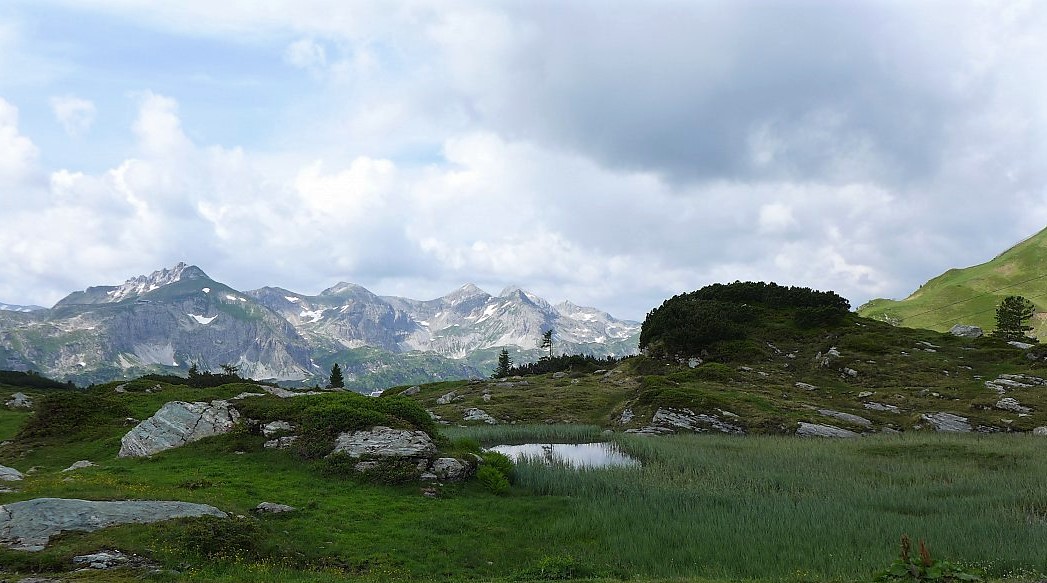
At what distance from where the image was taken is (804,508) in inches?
811

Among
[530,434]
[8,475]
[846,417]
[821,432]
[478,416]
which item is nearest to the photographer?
[8,475]

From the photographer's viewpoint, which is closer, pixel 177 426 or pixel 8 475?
pixel 8 475

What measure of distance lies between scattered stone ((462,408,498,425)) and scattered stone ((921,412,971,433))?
129ft

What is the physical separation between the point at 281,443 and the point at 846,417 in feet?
154

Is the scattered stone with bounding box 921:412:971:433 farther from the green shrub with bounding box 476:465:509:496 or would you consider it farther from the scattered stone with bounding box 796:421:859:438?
the green shrub with bounding box 476:465:509:496

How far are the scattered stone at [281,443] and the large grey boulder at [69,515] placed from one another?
10.4 m

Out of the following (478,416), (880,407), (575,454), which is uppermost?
(880,407)

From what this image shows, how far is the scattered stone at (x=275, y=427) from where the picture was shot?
29.5m

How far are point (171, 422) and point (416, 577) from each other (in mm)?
22856

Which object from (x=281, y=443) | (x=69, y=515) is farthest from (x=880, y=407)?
(x=69, y=515)

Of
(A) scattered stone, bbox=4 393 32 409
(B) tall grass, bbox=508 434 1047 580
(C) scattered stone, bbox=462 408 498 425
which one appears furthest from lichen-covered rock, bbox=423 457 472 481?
(A) scattered stone, bbox=4 393 32 409

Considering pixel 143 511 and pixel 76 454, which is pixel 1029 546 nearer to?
pixel 143 511

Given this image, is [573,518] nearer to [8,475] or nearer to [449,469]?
[449,469]

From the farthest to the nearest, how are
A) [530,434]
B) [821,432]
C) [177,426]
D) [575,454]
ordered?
[530,434]
[821,432]
[575,454]
[177,426]
